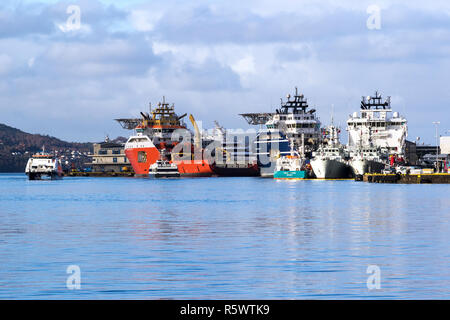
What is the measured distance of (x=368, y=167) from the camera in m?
149

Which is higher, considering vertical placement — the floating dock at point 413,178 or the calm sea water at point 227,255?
the floating dock at point 413,178

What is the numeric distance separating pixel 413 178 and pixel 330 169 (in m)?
24.9

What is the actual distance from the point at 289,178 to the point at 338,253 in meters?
135

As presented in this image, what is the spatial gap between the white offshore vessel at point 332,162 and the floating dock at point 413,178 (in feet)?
51.8

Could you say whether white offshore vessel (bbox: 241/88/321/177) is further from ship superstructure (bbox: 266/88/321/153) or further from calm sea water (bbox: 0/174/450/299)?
calm sea water (bbox: 0/174/450/299)

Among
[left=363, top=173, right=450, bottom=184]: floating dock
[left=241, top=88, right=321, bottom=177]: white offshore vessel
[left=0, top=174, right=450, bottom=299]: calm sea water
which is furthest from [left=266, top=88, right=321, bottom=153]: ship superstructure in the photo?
[left=0, top=174, right=450, bottom=299]: calm sea water

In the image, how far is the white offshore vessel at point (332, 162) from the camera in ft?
486

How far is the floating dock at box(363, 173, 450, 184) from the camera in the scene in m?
124

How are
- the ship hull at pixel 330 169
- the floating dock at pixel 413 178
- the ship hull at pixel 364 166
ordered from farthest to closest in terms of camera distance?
the ship hull at pixel 330 169 < the ship hull at pixel 364 166 < the floating dock at pixel 413 178

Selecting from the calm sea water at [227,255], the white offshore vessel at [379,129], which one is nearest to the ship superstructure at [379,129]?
the white offshore vessel at [379,129]

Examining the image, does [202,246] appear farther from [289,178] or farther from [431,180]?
[289,178]

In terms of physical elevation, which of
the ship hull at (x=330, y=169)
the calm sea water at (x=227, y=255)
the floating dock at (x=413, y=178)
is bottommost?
the calm sea water at (x=227, y=255)

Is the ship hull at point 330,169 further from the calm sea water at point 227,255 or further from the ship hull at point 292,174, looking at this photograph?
the calm sea water at point 227,255
